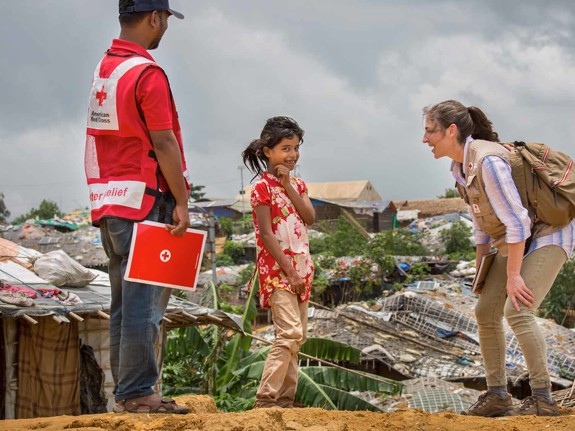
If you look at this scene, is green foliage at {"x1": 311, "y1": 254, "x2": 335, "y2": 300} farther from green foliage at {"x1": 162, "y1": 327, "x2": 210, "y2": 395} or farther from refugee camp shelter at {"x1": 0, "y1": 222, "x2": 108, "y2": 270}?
green foliage at {"x1": 162, "y1": 327, "x2": 210, "y2": 395}

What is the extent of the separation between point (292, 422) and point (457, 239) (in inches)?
1148

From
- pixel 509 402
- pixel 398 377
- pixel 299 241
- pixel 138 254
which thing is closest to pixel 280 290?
pixel 299 241

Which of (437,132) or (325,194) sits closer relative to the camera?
(437,132)

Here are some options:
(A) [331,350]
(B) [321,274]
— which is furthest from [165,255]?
(B) [321,274]

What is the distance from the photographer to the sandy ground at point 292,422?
3.14 m

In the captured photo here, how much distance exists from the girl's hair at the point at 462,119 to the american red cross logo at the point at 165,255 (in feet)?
5.43

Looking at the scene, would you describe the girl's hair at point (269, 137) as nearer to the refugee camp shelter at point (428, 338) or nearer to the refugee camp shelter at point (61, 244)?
the refugee camp shelter at point (428, 338)

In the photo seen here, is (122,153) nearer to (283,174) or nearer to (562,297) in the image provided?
(283,174)

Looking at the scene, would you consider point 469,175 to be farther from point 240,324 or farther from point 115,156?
point 240,324

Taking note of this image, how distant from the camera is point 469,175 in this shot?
3984 mm

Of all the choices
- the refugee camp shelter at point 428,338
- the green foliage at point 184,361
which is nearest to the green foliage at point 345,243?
the refugee camp shelter at point 428,338

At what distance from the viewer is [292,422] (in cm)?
333

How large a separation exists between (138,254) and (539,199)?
210cm

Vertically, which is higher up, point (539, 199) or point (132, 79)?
point (132, 79)
